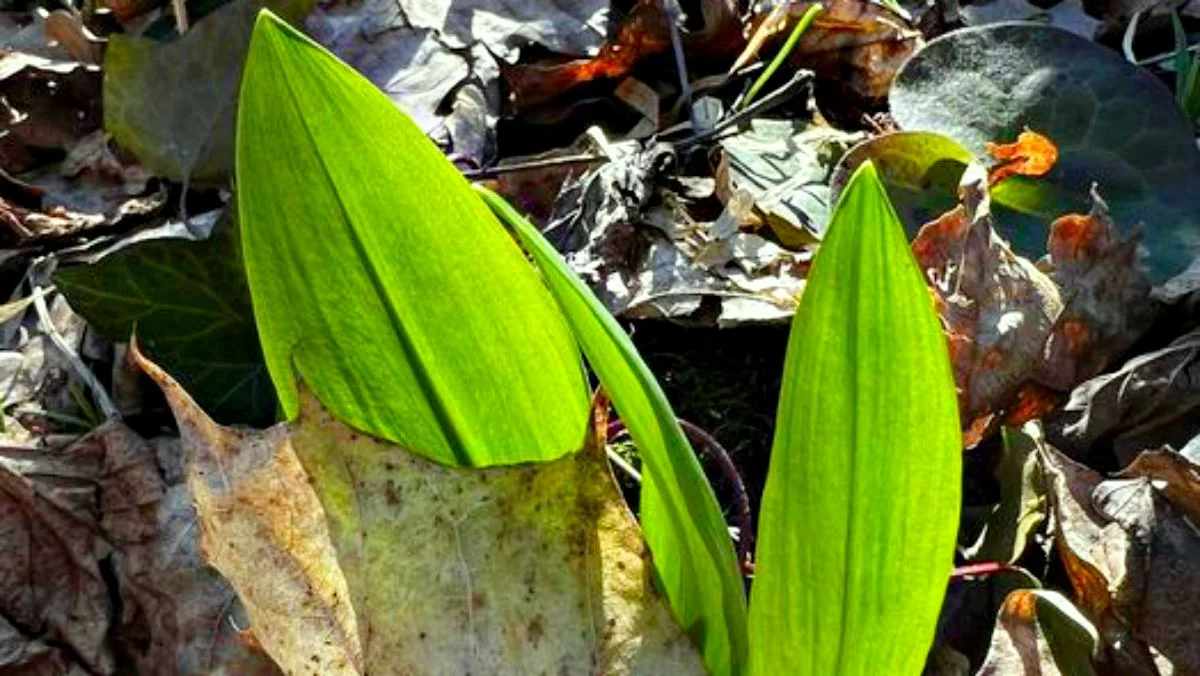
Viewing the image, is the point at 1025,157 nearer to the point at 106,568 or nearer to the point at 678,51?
the point at 678,51

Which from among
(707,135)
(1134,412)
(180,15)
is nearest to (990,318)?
(1134,412)

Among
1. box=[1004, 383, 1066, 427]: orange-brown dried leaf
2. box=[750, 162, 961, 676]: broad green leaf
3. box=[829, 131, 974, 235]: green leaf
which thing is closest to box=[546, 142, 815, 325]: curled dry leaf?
box=[829, 131, 974, 235]: green leaf

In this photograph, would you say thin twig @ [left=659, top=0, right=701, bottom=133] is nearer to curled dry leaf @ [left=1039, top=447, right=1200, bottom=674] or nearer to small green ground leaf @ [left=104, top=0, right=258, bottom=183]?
small green ground leaf @ [left=104, top=0, right=258, bottom=183]

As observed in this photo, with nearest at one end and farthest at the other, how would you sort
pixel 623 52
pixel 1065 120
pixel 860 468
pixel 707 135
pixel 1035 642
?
pixel 860 468
pixel 1035 642
pixel 1065 120
pixel 707 135
pixel 623 52

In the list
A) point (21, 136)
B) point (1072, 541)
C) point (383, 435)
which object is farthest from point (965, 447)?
point (21, 136)

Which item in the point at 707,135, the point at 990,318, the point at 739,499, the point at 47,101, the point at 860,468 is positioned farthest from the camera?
the point at 47,101

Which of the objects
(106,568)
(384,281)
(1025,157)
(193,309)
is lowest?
(106,568)
